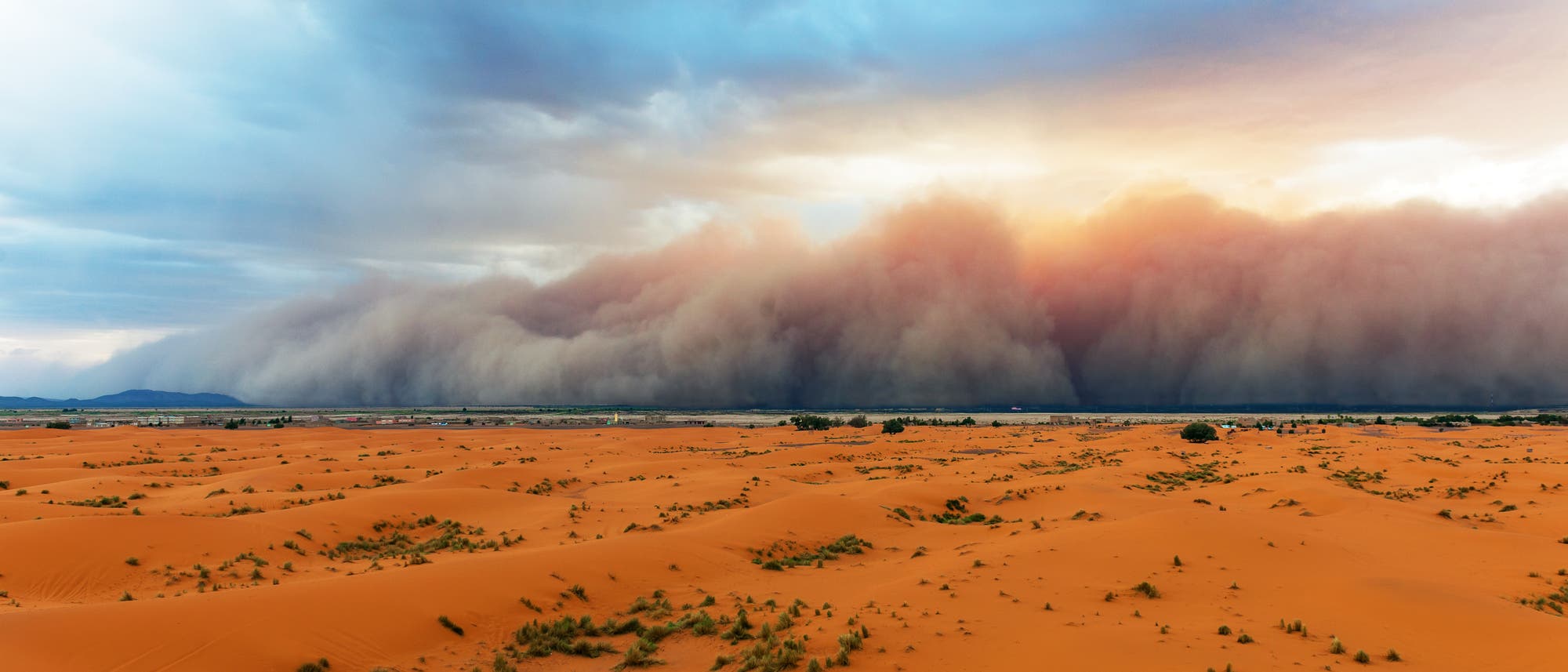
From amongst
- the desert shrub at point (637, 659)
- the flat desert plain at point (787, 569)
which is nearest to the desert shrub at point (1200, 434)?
the flat desert plain at point (787, 569)

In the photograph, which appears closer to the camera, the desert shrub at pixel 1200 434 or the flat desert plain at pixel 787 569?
the flat desert plain at pixel 787 569

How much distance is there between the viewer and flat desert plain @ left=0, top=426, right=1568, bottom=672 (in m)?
14.9

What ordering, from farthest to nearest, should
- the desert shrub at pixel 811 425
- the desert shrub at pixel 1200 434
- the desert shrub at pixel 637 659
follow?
the desert shrub at pixel 811 425, the desert shrub at pixel 1200 434, the desert shrub at pixel 637 659

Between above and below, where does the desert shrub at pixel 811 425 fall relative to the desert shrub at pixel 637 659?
above

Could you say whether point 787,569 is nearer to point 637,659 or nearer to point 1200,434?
point 637,659

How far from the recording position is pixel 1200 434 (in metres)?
79.1

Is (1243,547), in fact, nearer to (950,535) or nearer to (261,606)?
(950,535)

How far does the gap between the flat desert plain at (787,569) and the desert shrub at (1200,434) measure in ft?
91.0

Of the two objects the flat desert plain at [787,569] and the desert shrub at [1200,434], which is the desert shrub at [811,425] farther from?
the flat desert plain at [787,569]

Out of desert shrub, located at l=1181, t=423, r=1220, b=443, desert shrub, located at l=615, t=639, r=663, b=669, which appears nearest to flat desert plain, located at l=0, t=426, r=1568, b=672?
desert shrub, located at l=615, t=639, r=663, b=669

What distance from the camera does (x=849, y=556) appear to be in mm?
27797

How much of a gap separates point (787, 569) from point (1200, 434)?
68.8 m

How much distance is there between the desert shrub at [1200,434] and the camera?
7844cm

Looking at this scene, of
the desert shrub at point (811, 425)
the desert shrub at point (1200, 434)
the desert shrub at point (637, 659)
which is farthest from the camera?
the desert shrub at point (811, 425)
